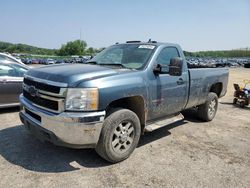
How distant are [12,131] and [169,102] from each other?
326cm

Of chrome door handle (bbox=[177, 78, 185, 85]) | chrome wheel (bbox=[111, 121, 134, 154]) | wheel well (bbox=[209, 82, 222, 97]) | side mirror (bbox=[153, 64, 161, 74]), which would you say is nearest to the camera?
chrome wheel (bbox=[111, 121, 134, 154])

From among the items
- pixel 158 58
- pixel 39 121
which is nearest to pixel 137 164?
pixel 39 121

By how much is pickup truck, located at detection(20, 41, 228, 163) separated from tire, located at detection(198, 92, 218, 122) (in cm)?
128

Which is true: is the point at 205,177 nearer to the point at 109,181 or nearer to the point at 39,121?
the point at 109,181

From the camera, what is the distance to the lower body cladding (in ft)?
10.4

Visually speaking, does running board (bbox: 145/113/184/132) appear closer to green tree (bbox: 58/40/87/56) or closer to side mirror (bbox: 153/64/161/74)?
side mirror (bbox: 153/64/161/74)

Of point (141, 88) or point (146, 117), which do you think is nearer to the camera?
point (141, 88)

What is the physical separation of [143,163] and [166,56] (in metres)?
2.12

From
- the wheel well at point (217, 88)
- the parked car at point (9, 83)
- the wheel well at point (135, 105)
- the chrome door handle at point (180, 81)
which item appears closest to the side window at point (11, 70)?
the parked car at point (9, 83)

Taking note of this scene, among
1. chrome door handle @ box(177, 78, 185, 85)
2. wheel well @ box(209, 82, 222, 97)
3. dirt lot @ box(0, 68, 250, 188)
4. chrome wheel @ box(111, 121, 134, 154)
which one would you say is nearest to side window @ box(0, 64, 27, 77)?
dirt lot @ box(0, 68, 250, 188)

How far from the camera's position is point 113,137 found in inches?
145

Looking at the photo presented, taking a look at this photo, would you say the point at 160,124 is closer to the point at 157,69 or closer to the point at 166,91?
the point at 166,91

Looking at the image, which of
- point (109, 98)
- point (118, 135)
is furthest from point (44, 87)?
point (118, 135)

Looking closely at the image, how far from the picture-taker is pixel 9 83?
627cm
